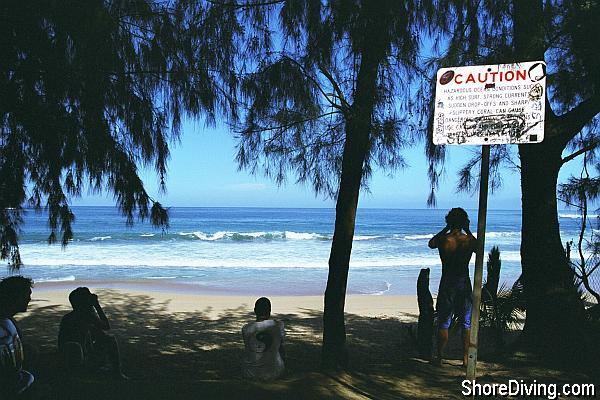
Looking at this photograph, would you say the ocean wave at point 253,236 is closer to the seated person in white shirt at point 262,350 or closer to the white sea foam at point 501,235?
the white sea foam at point 501,235

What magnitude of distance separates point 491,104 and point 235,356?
375 cm

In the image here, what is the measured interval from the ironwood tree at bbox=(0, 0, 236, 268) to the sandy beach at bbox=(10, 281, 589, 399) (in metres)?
1.09

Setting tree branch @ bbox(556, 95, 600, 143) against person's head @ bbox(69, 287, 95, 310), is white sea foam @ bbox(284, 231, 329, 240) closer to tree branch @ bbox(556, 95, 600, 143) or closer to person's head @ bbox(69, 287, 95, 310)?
tree branch @ bbox(556, 95, 600, 143)

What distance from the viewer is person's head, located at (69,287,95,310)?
3.69 m

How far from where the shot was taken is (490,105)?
2.48 metres

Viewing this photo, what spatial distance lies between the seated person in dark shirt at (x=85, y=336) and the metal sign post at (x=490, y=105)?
2.51 metres

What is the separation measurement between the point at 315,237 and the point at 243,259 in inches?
481

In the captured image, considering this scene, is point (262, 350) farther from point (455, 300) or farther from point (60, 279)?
point (60, 279)

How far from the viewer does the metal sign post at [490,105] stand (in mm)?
2412

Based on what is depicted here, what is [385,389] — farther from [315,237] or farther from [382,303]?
[315,237]

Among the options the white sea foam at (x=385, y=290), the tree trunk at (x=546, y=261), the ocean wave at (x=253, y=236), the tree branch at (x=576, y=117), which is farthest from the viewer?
the ocean wave at (x=253, y=236)

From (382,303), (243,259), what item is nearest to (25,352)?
(382,303)

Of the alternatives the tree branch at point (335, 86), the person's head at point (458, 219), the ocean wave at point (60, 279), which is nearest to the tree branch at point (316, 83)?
the tree branch at point (335, 86)

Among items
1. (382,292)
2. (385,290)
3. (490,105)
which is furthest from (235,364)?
(385,290)
